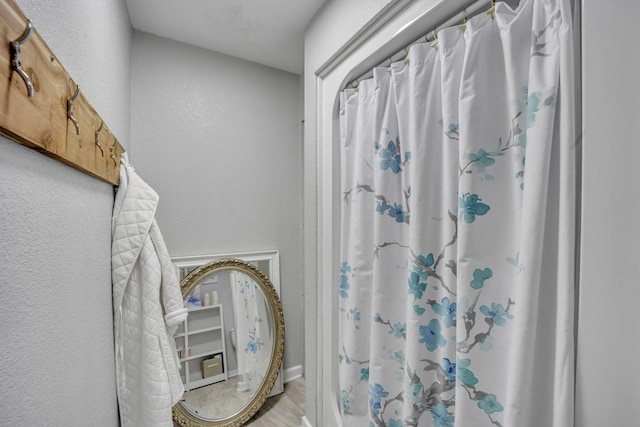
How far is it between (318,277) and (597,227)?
1105 millimetres

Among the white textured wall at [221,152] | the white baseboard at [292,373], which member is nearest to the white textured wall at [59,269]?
the white textured wall at [221,152]

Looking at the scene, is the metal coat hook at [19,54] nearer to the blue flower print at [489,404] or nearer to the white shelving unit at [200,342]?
the blue flower print at [489,404]

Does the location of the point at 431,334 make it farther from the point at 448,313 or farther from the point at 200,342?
the point at 200,342

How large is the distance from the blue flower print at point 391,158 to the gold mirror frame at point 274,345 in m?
1.23

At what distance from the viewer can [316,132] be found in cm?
142

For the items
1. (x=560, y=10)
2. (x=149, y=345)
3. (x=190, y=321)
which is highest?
(x=560, y=10)

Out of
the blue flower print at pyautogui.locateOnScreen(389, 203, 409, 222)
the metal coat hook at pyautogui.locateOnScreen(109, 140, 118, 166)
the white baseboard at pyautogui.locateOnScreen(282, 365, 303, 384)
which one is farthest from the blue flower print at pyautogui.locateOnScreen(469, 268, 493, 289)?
the white baseboard at pyautogui.locateOnScreen(282, 365, 303, 384)

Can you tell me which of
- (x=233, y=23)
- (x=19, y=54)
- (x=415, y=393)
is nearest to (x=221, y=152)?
(x=233, y=23)

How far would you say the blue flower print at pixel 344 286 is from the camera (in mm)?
1227

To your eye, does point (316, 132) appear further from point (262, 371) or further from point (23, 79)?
point (262, 371)

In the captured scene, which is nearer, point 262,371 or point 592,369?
point 592,369

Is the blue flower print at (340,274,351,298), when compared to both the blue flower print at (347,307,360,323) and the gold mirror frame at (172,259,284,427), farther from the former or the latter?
the gold mirror frame at (172,259,284,427)

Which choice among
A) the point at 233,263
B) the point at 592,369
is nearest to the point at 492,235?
the point at 592,369

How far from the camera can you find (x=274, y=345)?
6.23 feet
